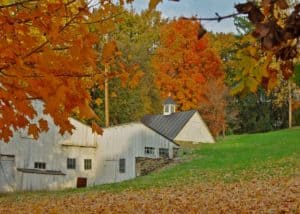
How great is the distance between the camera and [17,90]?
567 cm

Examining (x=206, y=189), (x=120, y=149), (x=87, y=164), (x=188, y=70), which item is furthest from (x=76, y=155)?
(x=188, y=70)

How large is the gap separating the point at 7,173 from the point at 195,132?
2148 cm

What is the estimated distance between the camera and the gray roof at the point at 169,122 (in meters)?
47.9

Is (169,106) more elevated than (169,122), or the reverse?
(169,106)

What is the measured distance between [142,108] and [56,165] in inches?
760

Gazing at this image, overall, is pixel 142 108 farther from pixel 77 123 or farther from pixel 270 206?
pixel 270 206

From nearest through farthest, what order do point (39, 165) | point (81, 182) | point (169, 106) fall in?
point (39, 165), point (81, 182), point (169, 106)

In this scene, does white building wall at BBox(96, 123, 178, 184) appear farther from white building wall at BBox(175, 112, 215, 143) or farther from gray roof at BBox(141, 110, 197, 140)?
white building wall at BBox(175, 112, 215, 143)

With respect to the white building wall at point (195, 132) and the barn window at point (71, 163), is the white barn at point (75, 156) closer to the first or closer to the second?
the barn window at point (71, 163)

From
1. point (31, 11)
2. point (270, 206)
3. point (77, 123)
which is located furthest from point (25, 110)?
point (77, 123)

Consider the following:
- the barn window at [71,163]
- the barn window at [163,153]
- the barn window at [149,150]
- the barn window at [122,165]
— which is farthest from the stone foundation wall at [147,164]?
the barn window at [71,163]

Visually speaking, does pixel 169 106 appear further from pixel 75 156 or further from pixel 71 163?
pixel 71 163

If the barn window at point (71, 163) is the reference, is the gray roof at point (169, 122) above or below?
above

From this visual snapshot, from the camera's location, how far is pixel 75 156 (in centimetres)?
3400
